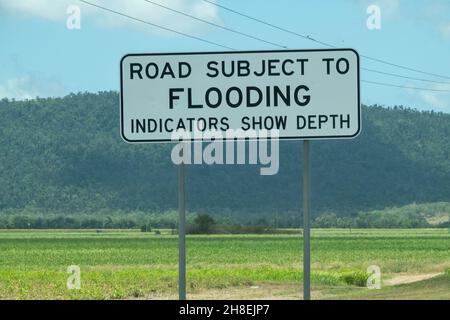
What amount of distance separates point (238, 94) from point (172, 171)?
6366 inches

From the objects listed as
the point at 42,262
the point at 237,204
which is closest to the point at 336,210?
the point at 237,204

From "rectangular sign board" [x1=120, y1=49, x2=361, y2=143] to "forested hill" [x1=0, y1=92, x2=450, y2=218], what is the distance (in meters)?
155

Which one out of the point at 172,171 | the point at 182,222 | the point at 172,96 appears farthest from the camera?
the point at 172,171

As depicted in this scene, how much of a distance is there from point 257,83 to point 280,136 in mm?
526

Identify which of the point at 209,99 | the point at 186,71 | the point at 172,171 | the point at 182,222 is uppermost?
the point at 172,171

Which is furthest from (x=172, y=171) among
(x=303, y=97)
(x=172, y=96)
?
(x=303, y=97)

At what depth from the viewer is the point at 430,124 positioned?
188625 millimetres

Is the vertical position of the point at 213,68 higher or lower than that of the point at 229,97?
higher

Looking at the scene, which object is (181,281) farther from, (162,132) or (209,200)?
(209,200)

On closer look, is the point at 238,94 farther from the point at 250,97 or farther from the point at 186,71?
the point at 186,71

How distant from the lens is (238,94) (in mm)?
10031

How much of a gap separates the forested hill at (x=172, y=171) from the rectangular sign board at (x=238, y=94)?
155 meters

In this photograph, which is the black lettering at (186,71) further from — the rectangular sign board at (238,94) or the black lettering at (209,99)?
the black lettering at (209,99)

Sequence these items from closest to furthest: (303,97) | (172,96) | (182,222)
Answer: (182,222) < (303,97) < (172,96)
